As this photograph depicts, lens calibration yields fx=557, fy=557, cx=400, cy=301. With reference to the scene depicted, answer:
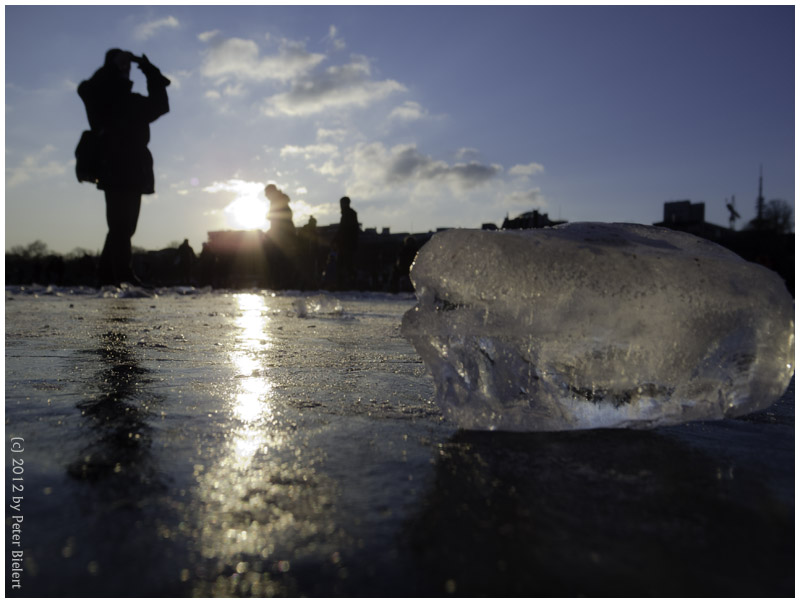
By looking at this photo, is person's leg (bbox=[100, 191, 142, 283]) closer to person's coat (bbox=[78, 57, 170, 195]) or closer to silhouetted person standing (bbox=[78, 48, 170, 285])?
silhouetted person standing (bbox=[78, 48, 170, 285])

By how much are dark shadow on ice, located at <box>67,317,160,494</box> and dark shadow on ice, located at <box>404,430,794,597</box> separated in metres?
0.53

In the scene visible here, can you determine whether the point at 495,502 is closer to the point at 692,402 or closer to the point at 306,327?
the point at 692,402

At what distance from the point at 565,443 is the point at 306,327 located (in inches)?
145

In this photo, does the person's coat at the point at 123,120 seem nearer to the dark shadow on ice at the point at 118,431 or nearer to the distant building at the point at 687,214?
the dark shadow on ice at the point at 118,431

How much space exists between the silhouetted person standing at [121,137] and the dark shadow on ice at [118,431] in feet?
37.9

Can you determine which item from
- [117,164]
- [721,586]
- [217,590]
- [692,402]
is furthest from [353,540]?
[117,164]

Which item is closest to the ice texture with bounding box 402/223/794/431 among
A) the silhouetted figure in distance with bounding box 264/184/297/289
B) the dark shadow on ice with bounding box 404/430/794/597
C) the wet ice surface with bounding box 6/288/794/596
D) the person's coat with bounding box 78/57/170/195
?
the wet ice surface with bounding box 6/288/794/596

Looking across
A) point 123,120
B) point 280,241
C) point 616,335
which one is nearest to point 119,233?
point 123,120

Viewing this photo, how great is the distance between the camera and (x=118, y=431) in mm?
1254

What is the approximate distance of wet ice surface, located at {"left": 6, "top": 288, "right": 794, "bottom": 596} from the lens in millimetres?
663

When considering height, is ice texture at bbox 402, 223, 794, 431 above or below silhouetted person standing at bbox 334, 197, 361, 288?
below

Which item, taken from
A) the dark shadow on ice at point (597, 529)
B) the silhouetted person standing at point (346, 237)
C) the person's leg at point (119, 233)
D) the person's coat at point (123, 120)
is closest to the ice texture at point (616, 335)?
the dark shadow on ice at point (597, 529)

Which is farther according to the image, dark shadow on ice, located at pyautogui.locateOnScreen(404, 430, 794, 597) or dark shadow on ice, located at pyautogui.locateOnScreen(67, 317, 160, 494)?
dark shadow on ice, located at pyautogui.locateOnScreen(67, 317, 160, 494)

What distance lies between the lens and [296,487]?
0.93 m
